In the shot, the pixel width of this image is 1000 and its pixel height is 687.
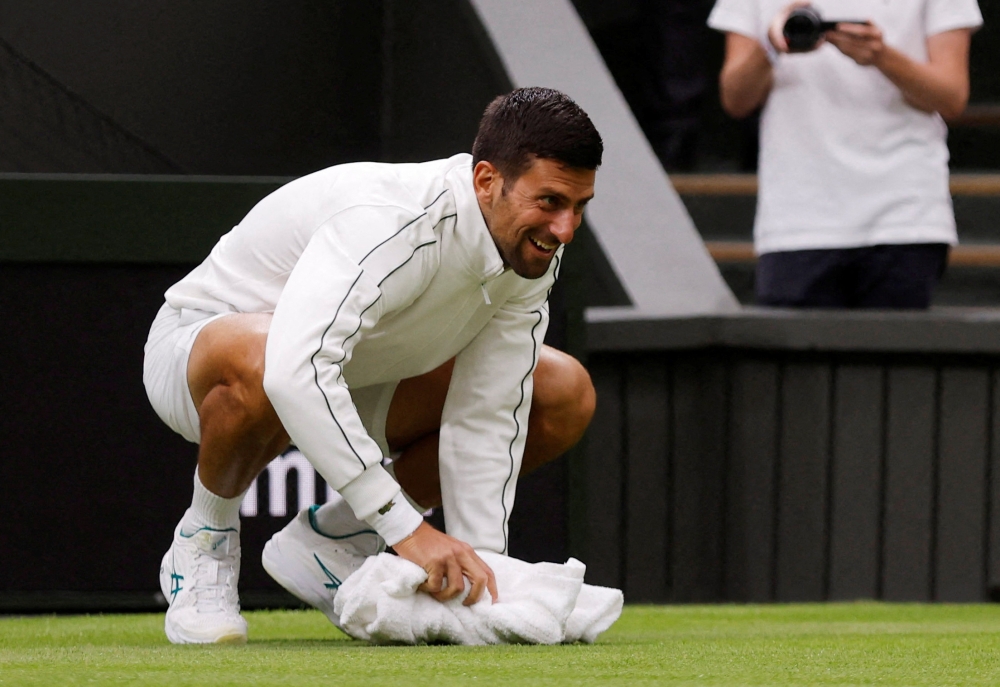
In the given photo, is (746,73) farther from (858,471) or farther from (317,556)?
(317,556)

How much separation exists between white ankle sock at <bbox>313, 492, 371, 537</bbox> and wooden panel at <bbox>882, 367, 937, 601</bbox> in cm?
147

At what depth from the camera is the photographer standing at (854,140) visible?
3424 mm

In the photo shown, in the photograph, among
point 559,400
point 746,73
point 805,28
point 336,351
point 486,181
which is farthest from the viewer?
point 746,73

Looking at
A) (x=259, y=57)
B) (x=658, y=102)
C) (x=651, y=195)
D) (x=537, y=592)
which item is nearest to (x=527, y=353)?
(x=537, y=592)

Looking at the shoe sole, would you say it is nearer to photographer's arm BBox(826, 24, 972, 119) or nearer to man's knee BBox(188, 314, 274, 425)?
man's knee BBox(188, 314, 274, 425)

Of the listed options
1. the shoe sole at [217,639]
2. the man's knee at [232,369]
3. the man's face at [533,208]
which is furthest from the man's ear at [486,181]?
the shoe sole at [217,639]

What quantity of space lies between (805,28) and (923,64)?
0.90 feet

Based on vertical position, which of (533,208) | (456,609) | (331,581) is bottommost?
(331,581)

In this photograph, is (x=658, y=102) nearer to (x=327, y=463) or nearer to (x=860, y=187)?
(x=860, y=187)

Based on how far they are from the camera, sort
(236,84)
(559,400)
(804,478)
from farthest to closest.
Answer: (236,84), (804,478), (559,400)

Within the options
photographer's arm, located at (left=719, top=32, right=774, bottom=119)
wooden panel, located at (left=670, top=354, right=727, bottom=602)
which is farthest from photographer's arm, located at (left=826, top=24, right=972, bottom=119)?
wooden panel, located at (left=670, top=354, right=727, bottom=602)

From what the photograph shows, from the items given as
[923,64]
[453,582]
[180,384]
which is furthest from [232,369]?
[923,64]

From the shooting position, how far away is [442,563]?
212 cm

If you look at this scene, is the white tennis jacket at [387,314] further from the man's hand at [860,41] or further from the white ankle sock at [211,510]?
the man's hand at [860,41]
